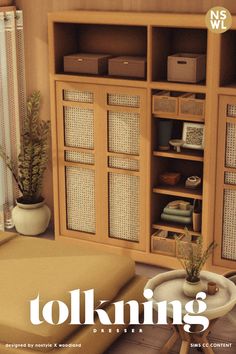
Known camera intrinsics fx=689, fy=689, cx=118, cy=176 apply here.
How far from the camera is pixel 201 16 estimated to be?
4.66 metres

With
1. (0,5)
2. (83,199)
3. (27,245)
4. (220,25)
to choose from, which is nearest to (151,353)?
(27,245)

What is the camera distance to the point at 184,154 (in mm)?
4977

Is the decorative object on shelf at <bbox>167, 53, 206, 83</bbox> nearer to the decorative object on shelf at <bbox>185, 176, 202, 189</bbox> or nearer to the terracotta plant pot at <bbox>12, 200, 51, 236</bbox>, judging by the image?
the decorative object on shelf at <bbox>185, 176, 202, 189</bbox>

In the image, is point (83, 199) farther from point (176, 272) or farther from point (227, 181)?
point (176, 272)

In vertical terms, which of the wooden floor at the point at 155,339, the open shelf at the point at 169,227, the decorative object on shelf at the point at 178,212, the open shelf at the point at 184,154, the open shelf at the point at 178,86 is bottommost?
the wooden floor at the point at 155,339

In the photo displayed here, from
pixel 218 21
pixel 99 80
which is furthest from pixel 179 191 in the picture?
pixel 218 21

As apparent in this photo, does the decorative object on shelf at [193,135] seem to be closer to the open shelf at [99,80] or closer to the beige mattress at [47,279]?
the open shelf at [99,80]

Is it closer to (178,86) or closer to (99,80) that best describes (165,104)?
(178,86)

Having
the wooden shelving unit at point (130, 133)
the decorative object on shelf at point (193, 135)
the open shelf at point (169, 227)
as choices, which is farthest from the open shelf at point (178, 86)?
the open shelf at point (169, 227)

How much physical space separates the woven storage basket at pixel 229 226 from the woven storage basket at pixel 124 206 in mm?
691

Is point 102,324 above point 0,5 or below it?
below

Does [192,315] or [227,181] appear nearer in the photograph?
[192,315]

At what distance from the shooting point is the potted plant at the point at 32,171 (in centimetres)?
569

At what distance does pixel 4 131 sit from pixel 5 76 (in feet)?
1.54
